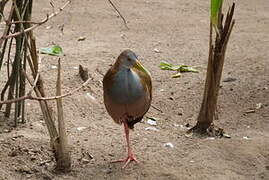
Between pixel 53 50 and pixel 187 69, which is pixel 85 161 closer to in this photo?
pixel 187 69

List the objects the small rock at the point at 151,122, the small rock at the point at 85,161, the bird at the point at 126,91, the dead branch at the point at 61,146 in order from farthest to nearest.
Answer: the small rock at the point at 151,122, the small rock at the point at 85,161, the bird at the point at 126,91, the dead branch at the point at 61,146

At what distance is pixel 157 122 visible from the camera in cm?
482

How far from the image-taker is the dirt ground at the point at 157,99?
152 inches

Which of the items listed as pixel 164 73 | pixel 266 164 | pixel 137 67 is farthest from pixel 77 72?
pixel 266 164

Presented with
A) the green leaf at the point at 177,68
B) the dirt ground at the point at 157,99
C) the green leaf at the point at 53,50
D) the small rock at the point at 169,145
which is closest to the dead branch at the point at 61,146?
the dirt ground at the point at 157,99

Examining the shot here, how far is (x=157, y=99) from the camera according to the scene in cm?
525

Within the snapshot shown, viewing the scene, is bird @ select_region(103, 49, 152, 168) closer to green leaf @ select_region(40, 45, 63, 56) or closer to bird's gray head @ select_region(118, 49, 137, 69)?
bird's gray head @ select_region(118, 49, 137, 69)

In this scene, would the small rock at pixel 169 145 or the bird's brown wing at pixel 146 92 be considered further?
the small rock at pixel 169 145

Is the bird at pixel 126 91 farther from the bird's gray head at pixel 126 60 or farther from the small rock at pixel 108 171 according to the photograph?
the small rock at pixel 108 171

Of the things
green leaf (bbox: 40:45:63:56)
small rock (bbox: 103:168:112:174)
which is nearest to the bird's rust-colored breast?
small rock (bbox: 103:168:112:174)

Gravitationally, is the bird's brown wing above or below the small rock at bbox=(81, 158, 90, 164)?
above

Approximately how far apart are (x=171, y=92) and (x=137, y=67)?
1.43 metres

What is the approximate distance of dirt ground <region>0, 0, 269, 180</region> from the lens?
386cm

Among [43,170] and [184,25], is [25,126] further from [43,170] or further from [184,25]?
[184,25]
